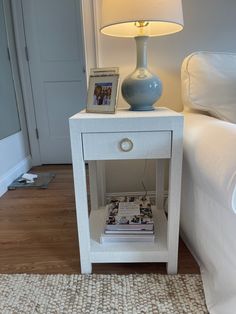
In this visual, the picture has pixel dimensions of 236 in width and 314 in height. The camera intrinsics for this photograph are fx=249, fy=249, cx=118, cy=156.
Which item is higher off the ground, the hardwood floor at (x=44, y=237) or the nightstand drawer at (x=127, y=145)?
the nightstand drawer at (x=127, y=145)

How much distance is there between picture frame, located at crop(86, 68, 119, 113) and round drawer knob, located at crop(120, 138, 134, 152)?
140mm

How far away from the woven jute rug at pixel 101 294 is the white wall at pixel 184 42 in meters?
0.89

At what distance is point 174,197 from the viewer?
0.89 metres

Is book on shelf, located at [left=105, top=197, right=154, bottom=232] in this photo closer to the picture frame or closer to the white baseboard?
the picture frame

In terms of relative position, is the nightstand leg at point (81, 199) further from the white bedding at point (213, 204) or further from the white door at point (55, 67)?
the white door at point (55, 67)

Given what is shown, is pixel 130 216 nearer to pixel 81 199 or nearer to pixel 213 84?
pixel 81 199

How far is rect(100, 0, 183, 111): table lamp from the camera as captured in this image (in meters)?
0.87

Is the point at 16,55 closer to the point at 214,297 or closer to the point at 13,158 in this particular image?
the point at 13,158

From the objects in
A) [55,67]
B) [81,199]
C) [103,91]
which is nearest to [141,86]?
[103,91]

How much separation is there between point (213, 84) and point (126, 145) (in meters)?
0.53

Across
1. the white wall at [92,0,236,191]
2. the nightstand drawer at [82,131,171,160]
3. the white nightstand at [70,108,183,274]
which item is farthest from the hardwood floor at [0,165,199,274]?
the white wall at [92,0,236,191]

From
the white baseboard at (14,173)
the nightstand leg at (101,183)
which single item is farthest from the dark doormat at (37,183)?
the nightstand leg at (101,183)

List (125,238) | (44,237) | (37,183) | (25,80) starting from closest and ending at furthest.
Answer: (125,238) → (44,237) → (37,183) → (25,80)

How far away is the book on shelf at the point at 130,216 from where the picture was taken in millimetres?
1025
